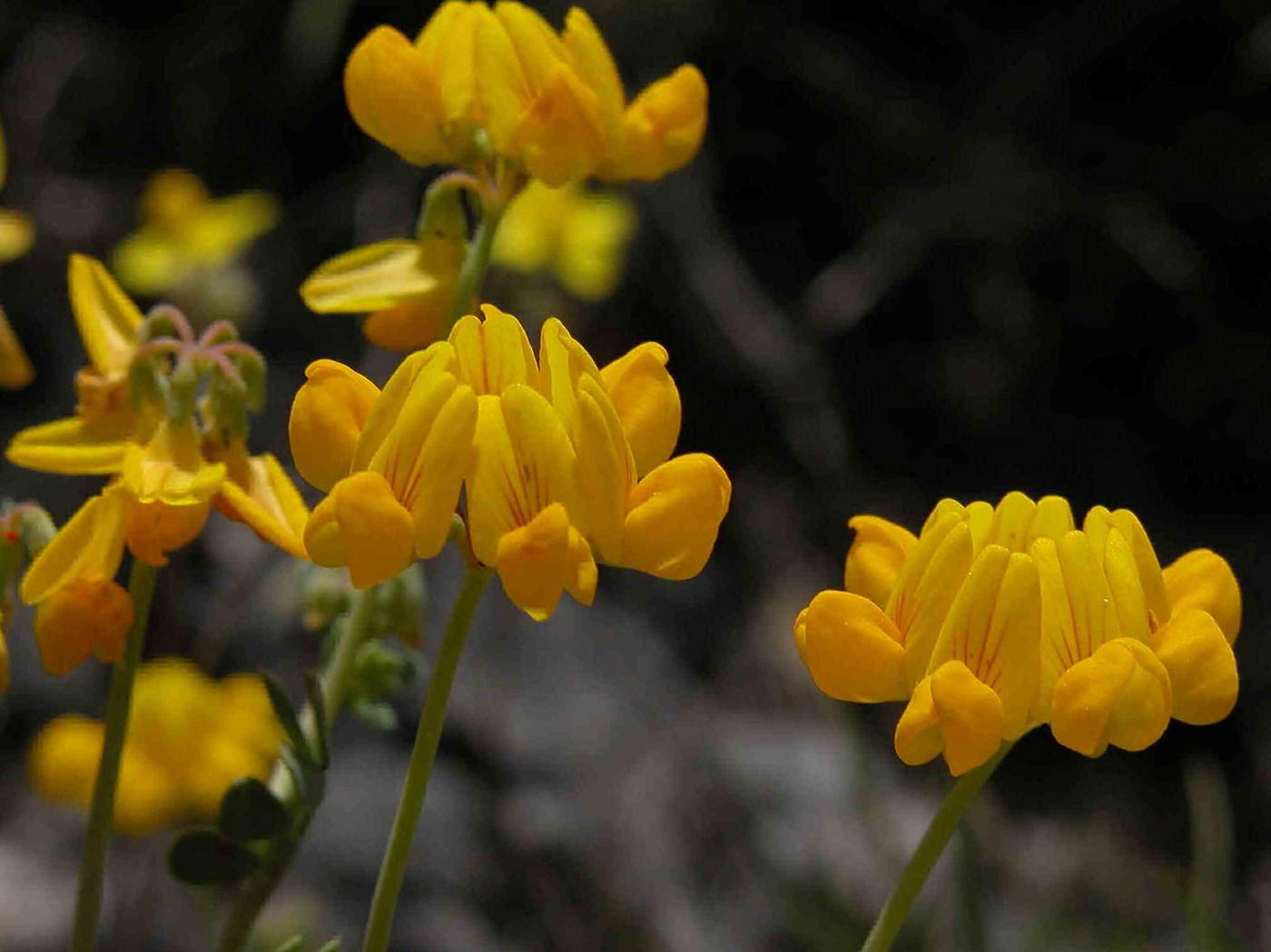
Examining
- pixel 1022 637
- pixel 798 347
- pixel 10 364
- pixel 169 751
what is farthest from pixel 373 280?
pixel 798 347

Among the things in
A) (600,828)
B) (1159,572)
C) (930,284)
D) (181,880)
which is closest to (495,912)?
(600,828)

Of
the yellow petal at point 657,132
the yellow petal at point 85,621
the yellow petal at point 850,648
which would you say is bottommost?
the yellow petal at point 85,621

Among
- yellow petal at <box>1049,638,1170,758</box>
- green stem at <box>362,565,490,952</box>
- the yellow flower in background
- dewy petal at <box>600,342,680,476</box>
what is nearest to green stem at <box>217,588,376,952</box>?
green stem at <box>362,565,490,952</box>

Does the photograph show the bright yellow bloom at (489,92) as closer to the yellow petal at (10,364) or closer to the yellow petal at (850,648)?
the yellow petal at (10,364)

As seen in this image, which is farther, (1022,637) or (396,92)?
(396,92)

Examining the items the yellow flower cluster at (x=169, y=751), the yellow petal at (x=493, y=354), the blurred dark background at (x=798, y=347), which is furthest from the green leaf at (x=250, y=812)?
the blurred dark background at (x=798, y=347)

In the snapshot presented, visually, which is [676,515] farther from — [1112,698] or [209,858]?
[209,858]
